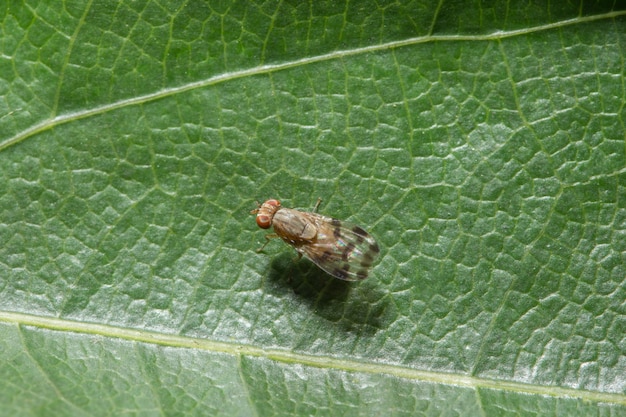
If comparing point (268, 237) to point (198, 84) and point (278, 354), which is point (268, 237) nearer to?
point (278, 354)

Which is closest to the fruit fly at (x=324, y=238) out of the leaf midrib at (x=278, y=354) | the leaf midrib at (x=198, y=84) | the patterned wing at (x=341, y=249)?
the patterned wing at (x=341, y=249)

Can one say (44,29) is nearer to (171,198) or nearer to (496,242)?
(171,198)

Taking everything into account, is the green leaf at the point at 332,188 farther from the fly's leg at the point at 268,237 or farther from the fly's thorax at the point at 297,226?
the fly's thorax at the point at 297,226

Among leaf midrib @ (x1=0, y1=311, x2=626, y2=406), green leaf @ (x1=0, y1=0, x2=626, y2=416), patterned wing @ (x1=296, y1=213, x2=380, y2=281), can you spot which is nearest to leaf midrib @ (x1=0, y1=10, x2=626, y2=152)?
green leaf @ (x1=0, y1=0, x2=626, y2=416)

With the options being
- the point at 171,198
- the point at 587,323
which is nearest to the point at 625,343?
the point at 587,323

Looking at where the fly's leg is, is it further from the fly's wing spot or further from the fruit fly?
the fly's wing spot

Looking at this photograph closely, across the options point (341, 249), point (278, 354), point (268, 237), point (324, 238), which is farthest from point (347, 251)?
point (278, 354)

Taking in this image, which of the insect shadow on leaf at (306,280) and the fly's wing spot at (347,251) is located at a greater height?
the fly's wing spot at (347,251)
